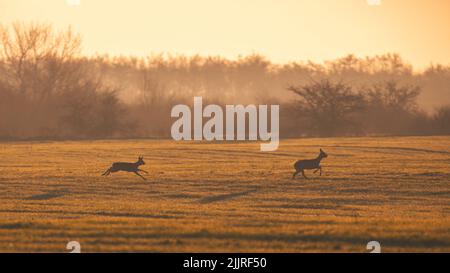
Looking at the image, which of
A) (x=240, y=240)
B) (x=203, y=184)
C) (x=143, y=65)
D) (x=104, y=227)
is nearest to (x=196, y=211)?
(x=104, y=227)

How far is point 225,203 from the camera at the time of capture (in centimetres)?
2708

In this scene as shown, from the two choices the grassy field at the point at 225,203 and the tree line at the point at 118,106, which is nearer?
the grassy field at the point at 225,203

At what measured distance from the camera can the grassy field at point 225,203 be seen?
18172mm

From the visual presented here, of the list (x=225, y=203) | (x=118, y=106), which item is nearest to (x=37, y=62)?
(x=118, y=106)

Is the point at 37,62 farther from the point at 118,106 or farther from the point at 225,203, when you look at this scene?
the point at 225,203

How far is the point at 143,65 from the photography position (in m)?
161

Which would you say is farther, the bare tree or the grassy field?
the bare tree

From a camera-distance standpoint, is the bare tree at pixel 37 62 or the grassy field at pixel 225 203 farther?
the bare tree at pixel 37 62

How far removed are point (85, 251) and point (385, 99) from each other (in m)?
76.3

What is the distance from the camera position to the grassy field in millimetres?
18172

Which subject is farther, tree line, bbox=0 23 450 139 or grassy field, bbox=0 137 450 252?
tree line, bbox=0 23 450 139

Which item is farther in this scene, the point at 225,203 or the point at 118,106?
the point at 118,106
